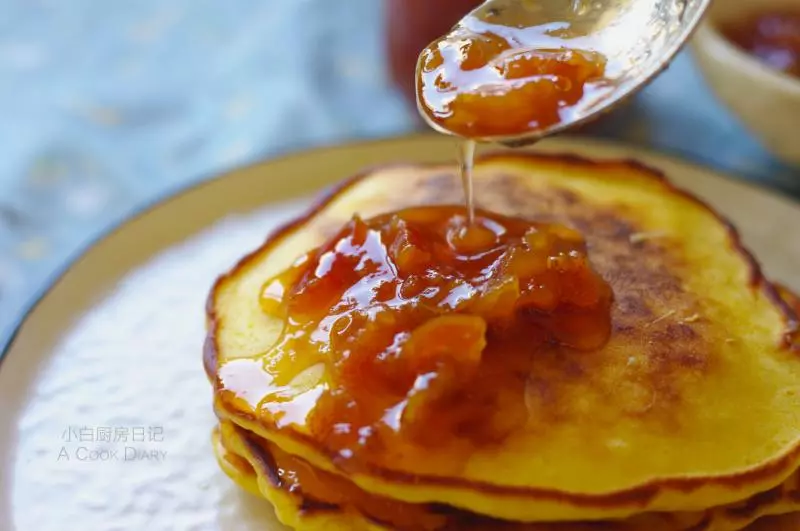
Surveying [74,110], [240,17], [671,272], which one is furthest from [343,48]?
[671,272]

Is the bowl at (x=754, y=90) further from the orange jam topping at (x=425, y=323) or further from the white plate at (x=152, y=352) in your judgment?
the orange jam topping at (x=425, y=323)

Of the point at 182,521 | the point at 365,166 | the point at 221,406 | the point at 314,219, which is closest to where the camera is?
the point at 221,406

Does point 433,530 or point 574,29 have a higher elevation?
point 574,29

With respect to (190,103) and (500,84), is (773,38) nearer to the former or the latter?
(500,84)

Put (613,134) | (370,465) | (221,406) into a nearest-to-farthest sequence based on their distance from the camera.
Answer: (370,465) → (221,406) → (613,134)

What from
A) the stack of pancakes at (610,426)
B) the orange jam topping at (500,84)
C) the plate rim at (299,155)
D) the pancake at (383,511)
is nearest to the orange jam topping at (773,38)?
the plate rim at (299,155)

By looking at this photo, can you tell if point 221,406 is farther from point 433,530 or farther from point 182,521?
point 433,530

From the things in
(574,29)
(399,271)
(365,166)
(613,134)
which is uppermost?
(574,29)
